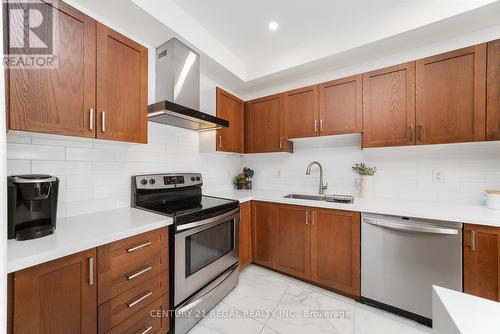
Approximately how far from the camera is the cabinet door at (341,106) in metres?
2.08

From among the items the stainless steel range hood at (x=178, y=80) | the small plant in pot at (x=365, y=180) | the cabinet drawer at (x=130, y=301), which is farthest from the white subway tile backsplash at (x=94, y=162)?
the small plant in pot at (x=365, y=180)

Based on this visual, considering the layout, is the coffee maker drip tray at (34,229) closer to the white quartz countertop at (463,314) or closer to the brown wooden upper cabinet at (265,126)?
the white quartz countertop at (463,314)

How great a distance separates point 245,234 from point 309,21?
7.75ft

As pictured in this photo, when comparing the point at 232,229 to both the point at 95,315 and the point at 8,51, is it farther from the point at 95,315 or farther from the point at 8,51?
the point at 8,51

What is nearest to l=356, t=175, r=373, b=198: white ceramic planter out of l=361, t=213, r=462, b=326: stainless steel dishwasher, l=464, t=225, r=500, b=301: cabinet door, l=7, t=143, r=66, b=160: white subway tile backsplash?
l=361, t=213, r=462, b=326: stainless steel dishwasher

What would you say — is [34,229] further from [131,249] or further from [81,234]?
[131,249]

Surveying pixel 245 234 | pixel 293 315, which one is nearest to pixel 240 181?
pixel 245 234

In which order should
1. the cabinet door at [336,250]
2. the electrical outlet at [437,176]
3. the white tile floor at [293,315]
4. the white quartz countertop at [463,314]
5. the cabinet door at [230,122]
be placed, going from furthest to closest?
the cabinet door at [230,122], the electrical outlet at [437,176], the cabinet door at [336,250], the white tile floor at [293,315], the white quartz countertop at [463,314]

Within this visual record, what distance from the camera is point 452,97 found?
5.56ft

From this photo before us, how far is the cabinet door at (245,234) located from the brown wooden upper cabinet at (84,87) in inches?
51.5

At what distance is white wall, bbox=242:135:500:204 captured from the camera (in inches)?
71.5

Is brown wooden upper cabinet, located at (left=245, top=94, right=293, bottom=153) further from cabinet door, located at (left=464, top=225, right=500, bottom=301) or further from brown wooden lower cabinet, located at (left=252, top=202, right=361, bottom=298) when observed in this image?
cabinet door, located at (left=464, top=225, right=500, bottom=301)

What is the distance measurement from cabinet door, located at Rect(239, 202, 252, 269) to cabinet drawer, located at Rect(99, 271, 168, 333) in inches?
40.7

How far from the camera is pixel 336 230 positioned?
1.92 meters
